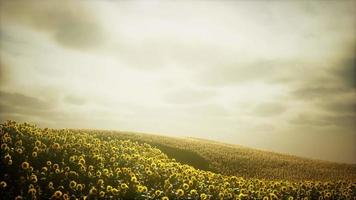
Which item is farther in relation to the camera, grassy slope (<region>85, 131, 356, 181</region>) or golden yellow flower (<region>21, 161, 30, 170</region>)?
grassy slope (<region>85, 131, 356, 181</region>)

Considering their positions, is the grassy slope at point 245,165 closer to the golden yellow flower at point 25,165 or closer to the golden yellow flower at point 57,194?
the golden yellow flower at point 25,165

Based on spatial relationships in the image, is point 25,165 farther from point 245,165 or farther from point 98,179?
point 245,165

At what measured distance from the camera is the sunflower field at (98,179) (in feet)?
45.2

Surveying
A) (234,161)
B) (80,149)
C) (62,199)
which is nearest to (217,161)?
(234,161)

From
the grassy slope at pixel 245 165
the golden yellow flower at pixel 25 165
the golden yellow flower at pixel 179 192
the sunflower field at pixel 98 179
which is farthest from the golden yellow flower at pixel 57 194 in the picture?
the grassy slope at pixel 245 165

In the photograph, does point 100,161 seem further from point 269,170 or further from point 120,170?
point 269,170

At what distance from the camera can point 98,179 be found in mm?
15422

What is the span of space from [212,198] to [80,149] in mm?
7556

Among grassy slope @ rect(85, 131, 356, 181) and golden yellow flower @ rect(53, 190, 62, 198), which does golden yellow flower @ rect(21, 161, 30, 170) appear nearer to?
golden yellow flower @ rect(53, 190, 62, 198)

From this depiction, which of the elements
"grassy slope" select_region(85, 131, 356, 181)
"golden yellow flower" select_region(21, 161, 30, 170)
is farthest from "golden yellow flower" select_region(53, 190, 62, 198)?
"grassy slope" select_region(85, 131, 356, 181)

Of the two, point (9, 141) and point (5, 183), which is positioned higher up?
point (9, 141)

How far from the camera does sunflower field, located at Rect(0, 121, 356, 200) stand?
1377 cm

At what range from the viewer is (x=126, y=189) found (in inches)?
575

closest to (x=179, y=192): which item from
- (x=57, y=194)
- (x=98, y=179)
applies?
(x=98, y=179)
